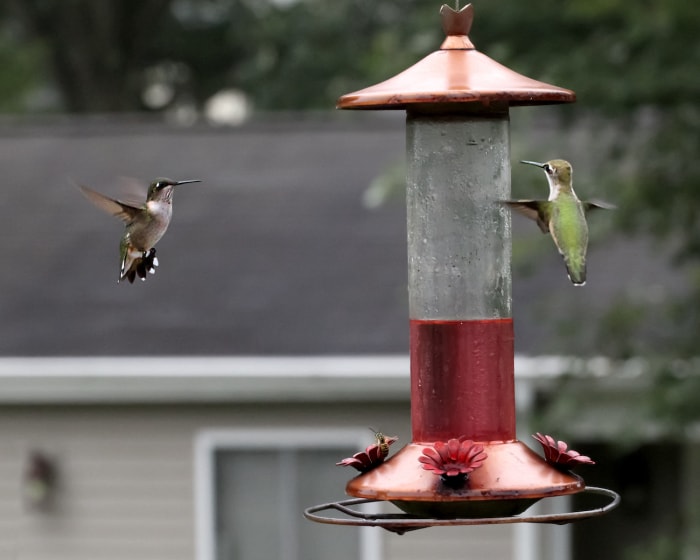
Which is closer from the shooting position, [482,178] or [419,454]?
[419,454]

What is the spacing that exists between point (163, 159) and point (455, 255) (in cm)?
Result: 1040

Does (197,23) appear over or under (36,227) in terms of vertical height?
over

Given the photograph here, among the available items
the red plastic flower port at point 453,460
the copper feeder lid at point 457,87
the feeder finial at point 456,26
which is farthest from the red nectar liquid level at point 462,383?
the feeder finial at point 456,26

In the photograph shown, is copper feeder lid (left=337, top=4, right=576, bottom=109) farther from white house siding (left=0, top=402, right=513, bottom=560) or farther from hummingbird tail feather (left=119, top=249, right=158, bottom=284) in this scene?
white house siding (left=0, top=402, right=513, bottom=560)

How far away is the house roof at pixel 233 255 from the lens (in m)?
11.1

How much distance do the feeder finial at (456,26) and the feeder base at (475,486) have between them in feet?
3.73

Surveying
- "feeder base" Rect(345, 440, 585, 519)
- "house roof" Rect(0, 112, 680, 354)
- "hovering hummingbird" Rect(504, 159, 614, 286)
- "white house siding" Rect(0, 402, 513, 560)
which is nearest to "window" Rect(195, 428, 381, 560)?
"white house siding" Rect(0, 402, 513, 560)

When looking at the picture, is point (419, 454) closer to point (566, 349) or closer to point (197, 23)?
point (566, 349)

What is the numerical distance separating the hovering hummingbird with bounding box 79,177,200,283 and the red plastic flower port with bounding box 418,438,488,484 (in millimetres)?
1238

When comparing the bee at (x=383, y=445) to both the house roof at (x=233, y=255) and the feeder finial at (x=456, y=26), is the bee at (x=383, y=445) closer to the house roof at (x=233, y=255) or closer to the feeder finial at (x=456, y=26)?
the feeder finial at (x=456, y=26)

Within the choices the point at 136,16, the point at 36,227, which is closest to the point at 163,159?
the point at 36,227

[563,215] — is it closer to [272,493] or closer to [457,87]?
[457,87]

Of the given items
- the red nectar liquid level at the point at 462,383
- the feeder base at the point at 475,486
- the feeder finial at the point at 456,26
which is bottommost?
the feeder base at the point at 475,486

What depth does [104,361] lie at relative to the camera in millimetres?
10836
